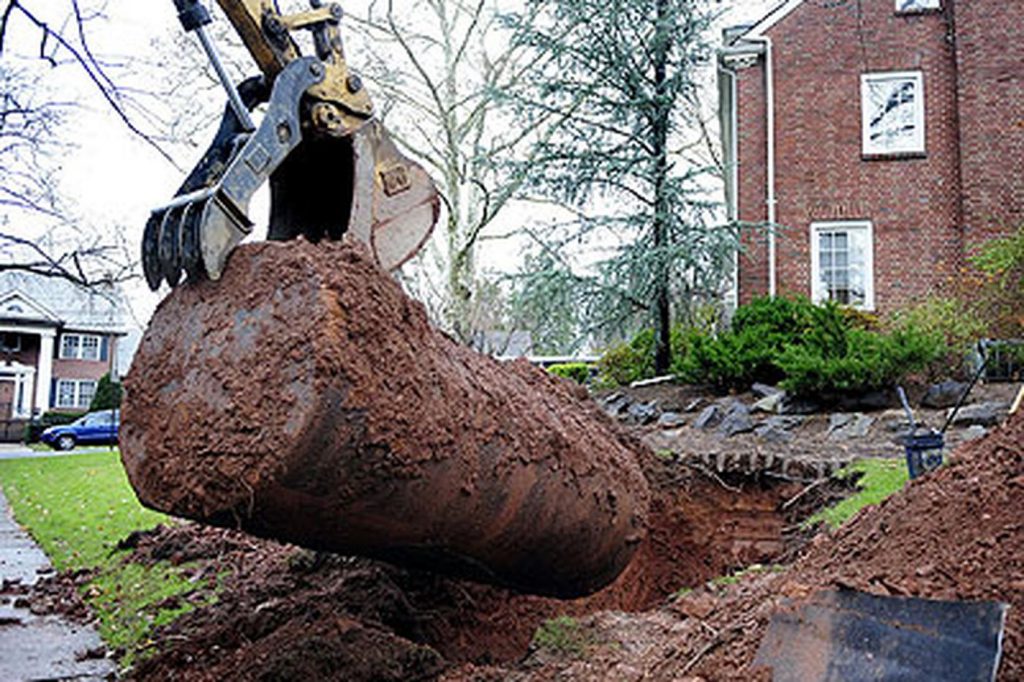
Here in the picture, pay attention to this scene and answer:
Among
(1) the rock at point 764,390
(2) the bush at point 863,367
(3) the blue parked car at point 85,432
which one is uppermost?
(2) the bush at point 863,367

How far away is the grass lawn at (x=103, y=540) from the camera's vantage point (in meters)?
4.18

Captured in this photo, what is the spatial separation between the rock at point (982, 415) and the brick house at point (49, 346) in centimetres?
3467

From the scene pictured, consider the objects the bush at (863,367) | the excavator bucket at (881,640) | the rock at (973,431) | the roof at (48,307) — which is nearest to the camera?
the excavator bucket at (881,640)

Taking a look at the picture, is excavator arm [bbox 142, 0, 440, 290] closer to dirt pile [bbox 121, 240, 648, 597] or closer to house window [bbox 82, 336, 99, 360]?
dirt pile [bbox 121, 240, 648, 597]

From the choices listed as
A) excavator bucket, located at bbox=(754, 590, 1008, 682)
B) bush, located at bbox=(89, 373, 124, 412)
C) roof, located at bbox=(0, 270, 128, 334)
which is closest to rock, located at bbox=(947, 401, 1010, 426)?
excavator bucket, located at bbox=(754, 590, 1008, 682)

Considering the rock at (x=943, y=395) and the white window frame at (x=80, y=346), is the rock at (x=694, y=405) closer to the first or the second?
the rock at (x=943, y=395)

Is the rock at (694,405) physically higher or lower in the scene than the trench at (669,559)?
higher

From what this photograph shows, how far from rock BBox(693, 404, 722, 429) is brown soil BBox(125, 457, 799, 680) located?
2.53 m

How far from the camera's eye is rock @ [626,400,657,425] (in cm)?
970

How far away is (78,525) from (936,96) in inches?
561

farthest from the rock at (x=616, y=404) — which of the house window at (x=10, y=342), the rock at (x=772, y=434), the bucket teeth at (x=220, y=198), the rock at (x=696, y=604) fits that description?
the house window at (x=10, y=342)

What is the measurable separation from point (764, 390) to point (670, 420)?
49.1 inches

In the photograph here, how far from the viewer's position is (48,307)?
40688mm

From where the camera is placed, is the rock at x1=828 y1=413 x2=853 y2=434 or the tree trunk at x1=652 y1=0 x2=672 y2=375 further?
the tree trunk at x1=652 y1=0 x2=672 y2=375
